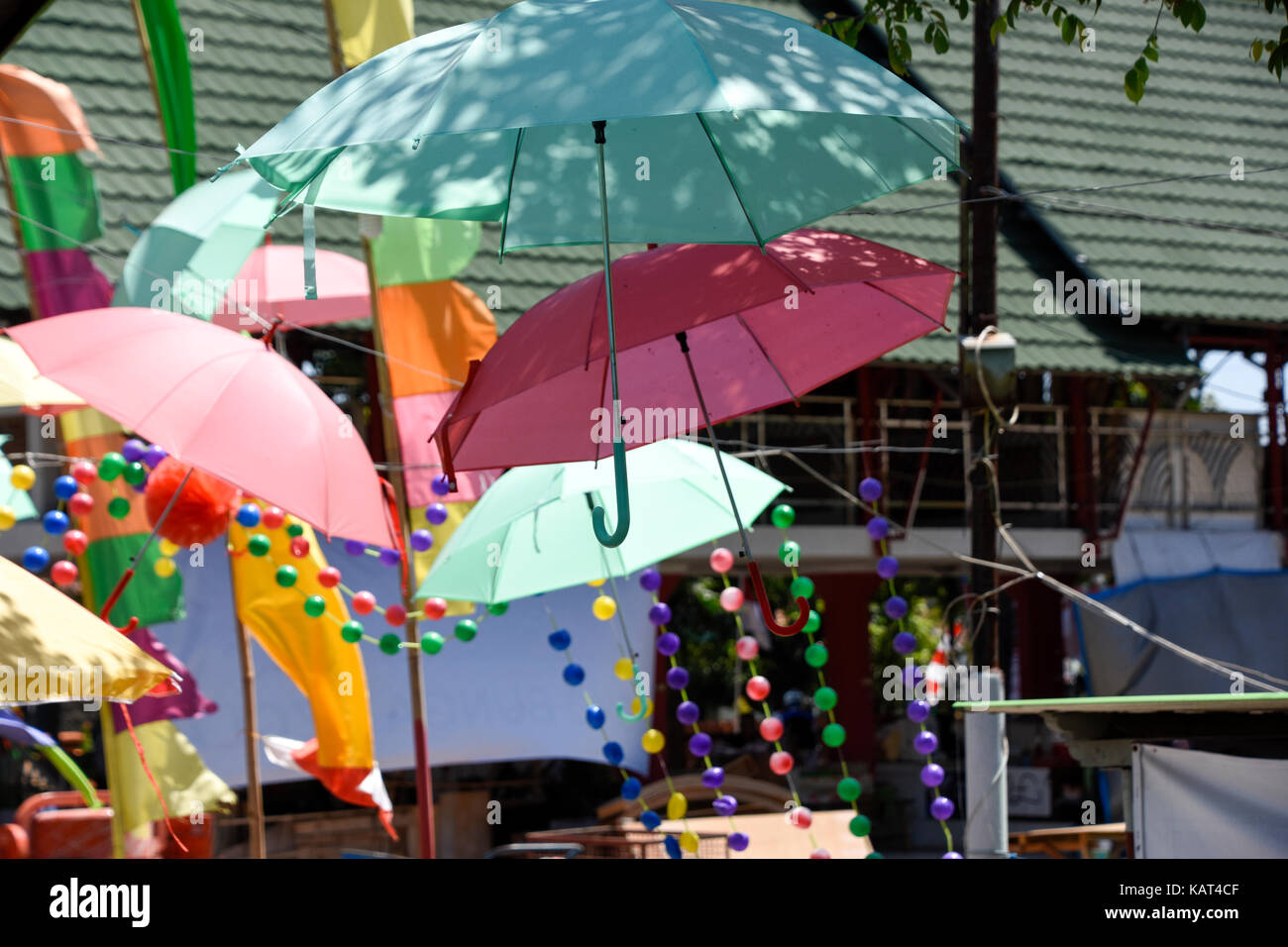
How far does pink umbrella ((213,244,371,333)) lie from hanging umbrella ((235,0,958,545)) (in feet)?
10.4

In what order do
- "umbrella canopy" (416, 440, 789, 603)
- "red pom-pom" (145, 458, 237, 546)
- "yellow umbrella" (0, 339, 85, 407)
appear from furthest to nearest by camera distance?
"umbrella canopy" (416, 440, 789, 603)
"red pom-pom" (145, 458, 237, 546)
"yellow umbrella" (0, 339, 85, 407)

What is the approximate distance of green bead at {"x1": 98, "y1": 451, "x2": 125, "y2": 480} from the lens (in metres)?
7.41

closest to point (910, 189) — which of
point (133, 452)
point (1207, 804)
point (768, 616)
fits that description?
point (133, 452)

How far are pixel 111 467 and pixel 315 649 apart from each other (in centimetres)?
151

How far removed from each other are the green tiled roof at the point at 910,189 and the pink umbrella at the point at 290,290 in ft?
8.29

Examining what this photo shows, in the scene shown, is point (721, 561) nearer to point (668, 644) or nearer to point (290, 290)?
point (668, 644)

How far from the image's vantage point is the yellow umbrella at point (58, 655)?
13.6ft

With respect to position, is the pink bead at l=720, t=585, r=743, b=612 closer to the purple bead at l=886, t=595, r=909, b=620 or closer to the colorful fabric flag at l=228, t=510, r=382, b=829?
the purple bead at l=886, t=595, r=909, b=620

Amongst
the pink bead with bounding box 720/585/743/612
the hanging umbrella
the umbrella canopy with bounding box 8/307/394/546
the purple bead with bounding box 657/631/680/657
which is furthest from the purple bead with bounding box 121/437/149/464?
the hanging umbrella

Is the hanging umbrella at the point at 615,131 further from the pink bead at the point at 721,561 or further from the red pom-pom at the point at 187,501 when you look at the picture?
the pink bead at the point at 721,561

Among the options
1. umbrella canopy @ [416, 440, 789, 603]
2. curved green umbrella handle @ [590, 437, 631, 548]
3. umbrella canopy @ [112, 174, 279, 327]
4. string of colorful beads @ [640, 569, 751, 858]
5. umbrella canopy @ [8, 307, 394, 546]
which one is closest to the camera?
curved green umbrella handle @ [590, 437, 631, 548]

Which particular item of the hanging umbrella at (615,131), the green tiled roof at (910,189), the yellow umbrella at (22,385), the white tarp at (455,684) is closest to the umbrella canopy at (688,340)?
the hanging umbrella at (615,131)
